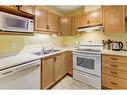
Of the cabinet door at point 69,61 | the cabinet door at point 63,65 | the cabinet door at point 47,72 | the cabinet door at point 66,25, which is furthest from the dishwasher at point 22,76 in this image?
the cabinet door at point 66,25

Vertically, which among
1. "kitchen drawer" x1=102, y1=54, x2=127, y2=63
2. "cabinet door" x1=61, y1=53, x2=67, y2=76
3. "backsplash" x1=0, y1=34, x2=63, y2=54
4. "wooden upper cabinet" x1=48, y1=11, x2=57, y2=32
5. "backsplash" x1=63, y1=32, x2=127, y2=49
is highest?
"wooden upper cabinet" x1=48, y1=11, x2=57, y2=32

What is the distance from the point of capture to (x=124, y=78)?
2178mm

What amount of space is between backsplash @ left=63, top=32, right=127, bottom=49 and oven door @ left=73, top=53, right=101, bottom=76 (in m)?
0.82

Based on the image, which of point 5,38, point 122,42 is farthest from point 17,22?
point 122,42

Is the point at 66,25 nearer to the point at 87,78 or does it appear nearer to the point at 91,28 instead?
the point at 91,28

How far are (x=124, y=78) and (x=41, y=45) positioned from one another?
2.16m

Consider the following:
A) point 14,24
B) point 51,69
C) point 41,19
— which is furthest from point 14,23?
point 51,69

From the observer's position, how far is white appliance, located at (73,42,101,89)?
2551mm

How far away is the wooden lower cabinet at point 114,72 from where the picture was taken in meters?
2.19

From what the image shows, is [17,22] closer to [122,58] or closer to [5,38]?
[5,38]

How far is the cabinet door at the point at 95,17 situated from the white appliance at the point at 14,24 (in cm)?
176

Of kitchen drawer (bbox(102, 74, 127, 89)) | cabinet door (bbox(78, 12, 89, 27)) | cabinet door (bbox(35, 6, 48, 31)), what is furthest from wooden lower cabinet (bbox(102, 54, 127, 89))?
cabinet door (bbox(35, 6, 48, 31))

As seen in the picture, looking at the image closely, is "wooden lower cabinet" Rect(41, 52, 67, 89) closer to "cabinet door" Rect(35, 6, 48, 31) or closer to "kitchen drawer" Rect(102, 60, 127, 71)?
"cabinet door" Rect(35, 6, 48, 31)

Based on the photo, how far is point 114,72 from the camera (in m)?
2.32
